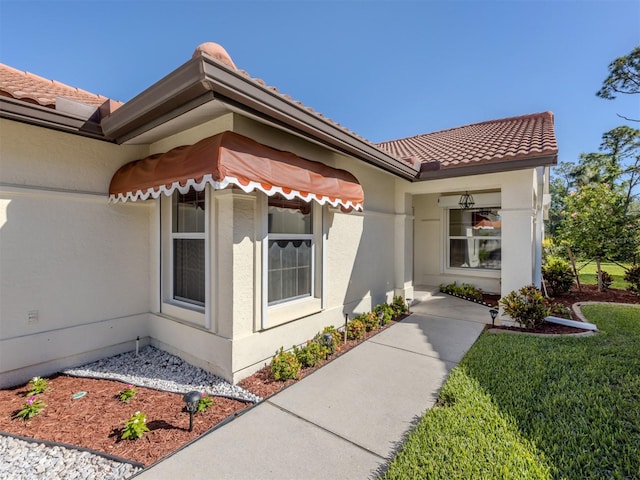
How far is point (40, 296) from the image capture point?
668 centimetres

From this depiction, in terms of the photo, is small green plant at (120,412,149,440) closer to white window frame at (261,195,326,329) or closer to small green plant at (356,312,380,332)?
white window frame at (261,195,326,329)

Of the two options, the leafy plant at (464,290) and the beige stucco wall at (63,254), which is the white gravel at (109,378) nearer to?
the beige stucco wall at (63,254)

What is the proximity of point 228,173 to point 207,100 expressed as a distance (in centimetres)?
127

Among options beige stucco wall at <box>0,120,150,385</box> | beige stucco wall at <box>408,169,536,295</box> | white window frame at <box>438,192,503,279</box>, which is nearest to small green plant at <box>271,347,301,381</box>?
beige stucco wall at <box>0,120,150,385</box>

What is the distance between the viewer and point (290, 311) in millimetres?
7785

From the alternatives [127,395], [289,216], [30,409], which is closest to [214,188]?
[289,216]

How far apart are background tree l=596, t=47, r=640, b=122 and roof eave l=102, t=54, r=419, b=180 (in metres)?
36.7

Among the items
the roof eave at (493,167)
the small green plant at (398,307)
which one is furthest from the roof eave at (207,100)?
the small green plant at (398,307)

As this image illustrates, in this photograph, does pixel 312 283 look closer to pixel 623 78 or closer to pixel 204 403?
pixel 204 403

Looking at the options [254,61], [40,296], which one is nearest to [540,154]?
[254,61]

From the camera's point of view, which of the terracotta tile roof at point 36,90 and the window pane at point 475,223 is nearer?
the terracotta tile roof at point 36,90

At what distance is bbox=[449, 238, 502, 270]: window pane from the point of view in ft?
51.9

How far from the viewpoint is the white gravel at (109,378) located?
13.2 feet

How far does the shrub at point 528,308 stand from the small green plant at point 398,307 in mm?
3695
